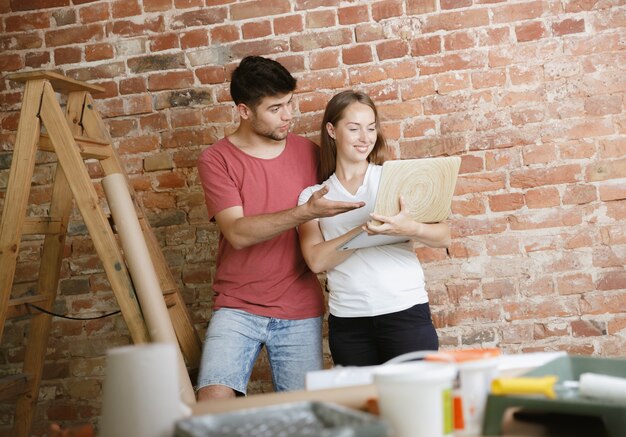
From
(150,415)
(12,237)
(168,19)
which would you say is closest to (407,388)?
(150,415)

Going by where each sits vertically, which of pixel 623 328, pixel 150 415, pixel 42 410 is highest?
pixel 150 415

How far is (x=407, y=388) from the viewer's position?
1.06 metres

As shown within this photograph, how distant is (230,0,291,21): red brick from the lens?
2.96 m

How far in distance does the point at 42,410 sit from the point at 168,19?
1.86 metres

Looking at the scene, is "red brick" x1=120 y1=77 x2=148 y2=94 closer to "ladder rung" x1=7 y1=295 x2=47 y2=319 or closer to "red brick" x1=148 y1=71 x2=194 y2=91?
"red brick" x1=148 y1=71 x2=194 y2=91

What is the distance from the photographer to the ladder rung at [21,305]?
8.46 ft

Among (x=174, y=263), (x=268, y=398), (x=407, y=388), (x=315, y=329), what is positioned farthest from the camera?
(x=174, y=263)

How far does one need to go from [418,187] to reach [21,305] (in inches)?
63.9

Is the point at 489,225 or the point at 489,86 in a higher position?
the point at 489,86

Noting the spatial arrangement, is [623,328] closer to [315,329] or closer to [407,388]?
[315,329]

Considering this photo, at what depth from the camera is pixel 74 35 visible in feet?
10.1

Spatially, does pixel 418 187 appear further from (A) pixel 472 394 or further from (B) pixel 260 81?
(A) pixel 472 394

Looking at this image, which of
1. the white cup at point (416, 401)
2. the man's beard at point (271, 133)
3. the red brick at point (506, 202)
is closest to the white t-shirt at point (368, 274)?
the man's beard at point (271, 133)

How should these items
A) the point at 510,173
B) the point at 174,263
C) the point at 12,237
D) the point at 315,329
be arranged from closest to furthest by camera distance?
the point at 12,237
the point at 315,329
the point at 510,173
the point at 174,263
